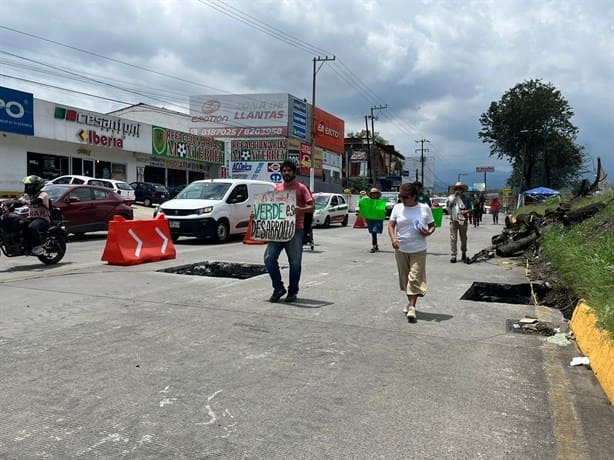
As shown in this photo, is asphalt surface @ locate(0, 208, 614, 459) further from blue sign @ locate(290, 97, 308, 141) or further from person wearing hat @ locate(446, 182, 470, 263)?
blue sign @ locate(290, 97, 308, 141)

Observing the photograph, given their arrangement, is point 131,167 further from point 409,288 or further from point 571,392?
point 571,392

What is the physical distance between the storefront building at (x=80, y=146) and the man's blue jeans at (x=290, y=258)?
2350cm

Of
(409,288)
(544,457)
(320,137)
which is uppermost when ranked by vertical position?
(320,137)

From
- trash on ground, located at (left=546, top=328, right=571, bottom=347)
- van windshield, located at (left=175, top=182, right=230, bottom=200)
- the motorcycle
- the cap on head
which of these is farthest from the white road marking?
trash on ground, located at (left=546, top=328, right=571, bottom=347)

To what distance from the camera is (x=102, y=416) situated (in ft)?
11.8

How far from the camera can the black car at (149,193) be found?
34.0m

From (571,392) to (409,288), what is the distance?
2.51m

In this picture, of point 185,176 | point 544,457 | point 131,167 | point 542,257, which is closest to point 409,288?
Result: point 544,457

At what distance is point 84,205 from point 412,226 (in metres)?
11.8

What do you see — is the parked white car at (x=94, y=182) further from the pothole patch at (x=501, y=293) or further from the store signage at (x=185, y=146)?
the pothole patch at (x=501, y=293)

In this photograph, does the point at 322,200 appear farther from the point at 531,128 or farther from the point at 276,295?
the point at 531,128

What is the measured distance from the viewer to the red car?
15203 mm

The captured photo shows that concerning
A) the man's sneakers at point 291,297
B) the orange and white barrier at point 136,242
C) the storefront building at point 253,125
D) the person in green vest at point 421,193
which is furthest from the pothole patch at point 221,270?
the storefront building at point 253,125

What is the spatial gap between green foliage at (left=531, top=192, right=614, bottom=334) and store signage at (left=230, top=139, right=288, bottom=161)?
42359mm
